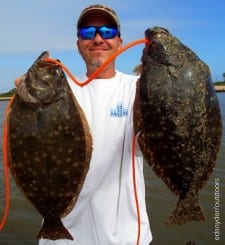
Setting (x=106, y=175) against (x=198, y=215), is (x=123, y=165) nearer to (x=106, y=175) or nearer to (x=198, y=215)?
(x=106, y=175)

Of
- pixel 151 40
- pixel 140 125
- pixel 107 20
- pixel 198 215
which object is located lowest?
pixel 198 215

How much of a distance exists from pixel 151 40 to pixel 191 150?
850 mm

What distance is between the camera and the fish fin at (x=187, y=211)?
3.10 metres

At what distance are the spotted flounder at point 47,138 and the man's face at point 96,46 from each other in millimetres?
1139

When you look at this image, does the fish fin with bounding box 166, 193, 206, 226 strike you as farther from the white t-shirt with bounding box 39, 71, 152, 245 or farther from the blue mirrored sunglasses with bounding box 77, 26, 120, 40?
the blue mirrored sunglasses with bounding box 77, 26, 120, 40

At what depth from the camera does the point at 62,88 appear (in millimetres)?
2922

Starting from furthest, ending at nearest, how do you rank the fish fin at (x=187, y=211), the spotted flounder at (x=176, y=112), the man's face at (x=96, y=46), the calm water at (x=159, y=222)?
the calm water at (x=159, y=222) → the man's face at (x=96, y=46) → the fish fin at (x=187, y=211) → the spotted flounder at (x=176, y=112)

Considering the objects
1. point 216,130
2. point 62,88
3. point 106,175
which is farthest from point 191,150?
point 106,175

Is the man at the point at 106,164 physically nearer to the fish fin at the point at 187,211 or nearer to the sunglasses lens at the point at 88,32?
the sunglasses lens at the point at 88,32

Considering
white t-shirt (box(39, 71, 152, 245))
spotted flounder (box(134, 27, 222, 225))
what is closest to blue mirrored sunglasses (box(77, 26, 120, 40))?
white t-shirt (box(39, 71, 152, 245))

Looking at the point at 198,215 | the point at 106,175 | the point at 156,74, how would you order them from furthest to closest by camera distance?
the point at 106,175, the point at 198,215, the point at 156,74

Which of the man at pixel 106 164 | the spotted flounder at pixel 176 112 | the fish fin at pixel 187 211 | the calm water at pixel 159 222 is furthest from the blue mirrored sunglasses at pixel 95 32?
the calm water at pixel 159 222

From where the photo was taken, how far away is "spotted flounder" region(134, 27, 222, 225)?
2.87m

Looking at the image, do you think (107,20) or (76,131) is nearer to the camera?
Answer: (76,131)
